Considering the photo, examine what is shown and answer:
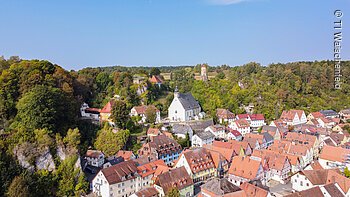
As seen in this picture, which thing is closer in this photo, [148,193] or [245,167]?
[148,193]

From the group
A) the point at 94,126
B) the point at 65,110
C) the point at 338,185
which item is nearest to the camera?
the point at 338,185

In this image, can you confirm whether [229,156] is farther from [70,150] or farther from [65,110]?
[65,110]

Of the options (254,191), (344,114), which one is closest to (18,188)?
(254,191)

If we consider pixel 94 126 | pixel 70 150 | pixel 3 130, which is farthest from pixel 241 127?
pixel 3 130

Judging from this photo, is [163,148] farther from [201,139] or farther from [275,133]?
[275,133]

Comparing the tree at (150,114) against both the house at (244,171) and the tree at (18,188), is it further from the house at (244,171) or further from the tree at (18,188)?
the tree at (18,188)
